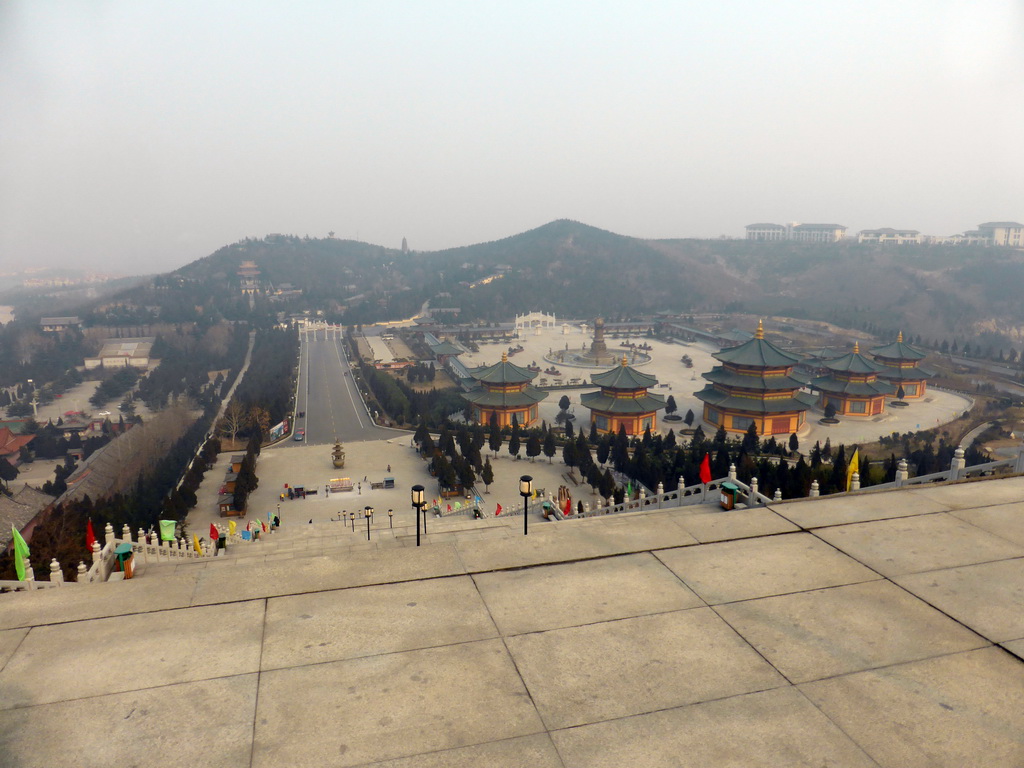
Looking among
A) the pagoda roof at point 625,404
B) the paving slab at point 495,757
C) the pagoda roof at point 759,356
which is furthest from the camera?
the pagoda roof at point 625,404

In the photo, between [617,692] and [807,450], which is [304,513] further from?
[807,450]

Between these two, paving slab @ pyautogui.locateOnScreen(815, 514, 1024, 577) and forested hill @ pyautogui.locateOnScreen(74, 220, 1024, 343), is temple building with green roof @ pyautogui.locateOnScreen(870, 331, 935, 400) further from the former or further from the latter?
forested hill @ pyautogui.locateOnScreen(74, 220, 1024, 343)

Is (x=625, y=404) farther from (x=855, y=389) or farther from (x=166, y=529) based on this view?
(x=166, y=529)

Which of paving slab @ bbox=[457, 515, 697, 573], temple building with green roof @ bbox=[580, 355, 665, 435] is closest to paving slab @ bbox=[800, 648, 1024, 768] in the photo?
paving slab @ bbox=[457, 515, 697, 573]

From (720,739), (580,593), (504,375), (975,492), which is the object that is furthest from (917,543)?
(504,375)

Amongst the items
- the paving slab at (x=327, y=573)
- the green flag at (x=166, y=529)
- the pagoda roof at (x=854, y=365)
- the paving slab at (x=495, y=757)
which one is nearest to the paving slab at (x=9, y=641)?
the paving slab at (x=327, y=573)

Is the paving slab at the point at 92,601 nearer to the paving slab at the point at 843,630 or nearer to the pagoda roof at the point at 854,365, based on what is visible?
the paving slab at the point at 843,630
